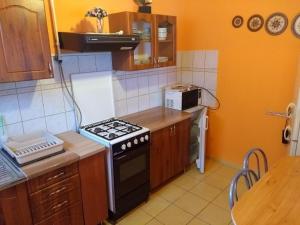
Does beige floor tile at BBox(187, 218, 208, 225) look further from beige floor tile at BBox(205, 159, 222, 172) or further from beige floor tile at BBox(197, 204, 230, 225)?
beige floor tile at BBox(205, 159, 222, 172)

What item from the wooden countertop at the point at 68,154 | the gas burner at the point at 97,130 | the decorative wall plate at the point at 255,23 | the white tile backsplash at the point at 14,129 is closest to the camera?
the wooden countertop at the point at 68,154

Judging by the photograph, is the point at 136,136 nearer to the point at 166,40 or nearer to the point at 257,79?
the point at 166,40

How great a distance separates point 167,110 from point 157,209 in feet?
3.66

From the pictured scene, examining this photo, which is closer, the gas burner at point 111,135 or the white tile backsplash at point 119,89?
the gas burner at point 111,135

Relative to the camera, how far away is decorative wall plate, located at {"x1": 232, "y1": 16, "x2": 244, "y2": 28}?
263 cm

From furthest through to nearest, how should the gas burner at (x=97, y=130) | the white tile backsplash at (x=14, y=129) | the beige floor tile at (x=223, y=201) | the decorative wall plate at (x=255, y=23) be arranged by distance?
the decorative wall plate at (x=255, y=23), the beige floor tile at (x=223, y=201), the gas burner at (x=97, y=130), the white tile backsplash at (x=14, y=129)

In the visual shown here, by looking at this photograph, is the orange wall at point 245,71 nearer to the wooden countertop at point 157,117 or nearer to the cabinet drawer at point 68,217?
the wooden countertop at point 157,117

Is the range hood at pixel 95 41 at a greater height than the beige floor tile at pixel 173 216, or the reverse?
the range hood at pixel 95 41

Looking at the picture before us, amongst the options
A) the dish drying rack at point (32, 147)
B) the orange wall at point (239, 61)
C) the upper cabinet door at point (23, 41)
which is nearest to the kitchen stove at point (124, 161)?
the dish drying rack at point (32, 147)

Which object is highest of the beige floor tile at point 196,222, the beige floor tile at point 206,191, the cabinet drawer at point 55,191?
the cabinet drawer at point 55,191

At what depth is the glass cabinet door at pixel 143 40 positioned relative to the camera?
7.50 feet

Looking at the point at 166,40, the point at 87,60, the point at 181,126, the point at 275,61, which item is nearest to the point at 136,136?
the point at 181,126

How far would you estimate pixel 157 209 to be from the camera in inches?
92.9

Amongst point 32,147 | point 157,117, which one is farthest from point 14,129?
point 157,117
